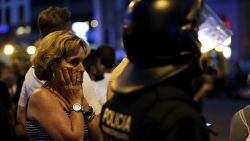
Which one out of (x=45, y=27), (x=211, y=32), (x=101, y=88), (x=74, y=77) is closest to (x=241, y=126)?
(x=211, y=32)

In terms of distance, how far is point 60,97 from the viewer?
3.43 meters

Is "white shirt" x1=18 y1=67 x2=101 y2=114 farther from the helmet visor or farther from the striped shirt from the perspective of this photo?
the helmet visor

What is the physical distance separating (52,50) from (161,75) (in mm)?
1353

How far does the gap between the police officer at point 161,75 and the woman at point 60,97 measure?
41.2 inches

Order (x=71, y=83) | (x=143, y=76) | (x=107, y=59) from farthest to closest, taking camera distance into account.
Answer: (x=107, y=59), (x=71, y=83), (x=143, y=76)

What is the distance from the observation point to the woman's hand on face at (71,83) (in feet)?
11.0

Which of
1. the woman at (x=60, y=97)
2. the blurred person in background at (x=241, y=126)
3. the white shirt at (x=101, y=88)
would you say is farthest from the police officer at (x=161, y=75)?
the white shirt at (x=101, y=88)

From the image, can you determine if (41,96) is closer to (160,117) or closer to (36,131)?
(36,131)

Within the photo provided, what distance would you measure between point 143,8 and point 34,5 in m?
56.4

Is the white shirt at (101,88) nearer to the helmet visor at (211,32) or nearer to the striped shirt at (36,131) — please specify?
the striped shirt at (36,131)

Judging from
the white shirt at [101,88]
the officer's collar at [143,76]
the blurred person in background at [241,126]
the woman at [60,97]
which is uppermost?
the officer's collar at [143,76]

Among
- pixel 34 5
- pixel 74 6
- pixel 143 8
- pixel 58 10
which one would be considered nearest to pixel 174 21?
pixel 143 8

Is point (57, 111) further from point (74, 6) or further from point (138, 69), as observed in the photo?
point (74, 6)

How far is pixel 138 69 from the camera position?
2248 mm
